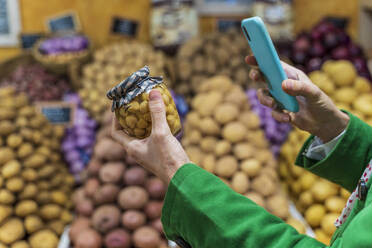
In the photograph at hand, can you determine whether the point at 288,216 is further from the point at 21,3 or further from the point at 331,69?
the point at 21,3

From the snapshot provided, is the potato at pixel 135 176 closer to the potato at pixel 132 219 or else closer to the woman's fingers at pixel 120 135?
the potato at pixel 132 219

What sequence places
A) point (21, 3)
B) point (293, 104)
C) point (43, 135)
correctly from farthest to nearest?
1. point (21, 3)
2. point (43, 135)
3. point (293, 104)

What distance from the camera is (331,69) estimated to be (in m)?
2.46

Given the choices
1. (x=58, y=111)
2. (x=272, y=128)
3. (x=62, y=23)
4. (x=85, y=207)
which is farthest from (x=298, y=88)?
(x=62, y=23)

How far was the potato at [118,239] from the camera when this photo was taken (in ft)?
5.71

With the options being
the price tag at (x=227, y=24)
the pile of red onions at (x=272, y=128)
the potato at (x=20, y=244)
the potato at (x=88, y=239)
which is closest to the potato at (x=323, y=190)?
the pile of red onions at (x=272, y=128)

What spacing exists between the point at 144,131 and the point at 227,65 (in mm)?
2063

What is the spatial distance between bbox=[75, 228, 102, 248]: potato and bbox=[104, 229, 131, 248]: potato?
0.04 meters

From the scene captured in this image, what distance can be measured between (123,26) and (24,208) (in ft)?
6.96

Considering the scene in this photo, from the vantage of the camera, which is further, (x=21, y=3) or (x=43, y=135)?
(x=21, y=3)

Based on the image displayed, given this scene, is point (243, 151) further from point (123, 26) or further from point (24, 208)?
point (123, 26)

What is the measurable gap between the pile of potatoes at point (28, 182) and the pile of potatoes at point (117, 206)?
0.41 ft

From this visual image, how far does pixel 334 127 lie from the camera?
1187 mm

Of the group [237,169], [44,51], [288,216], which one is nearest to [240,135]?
[237,169]
